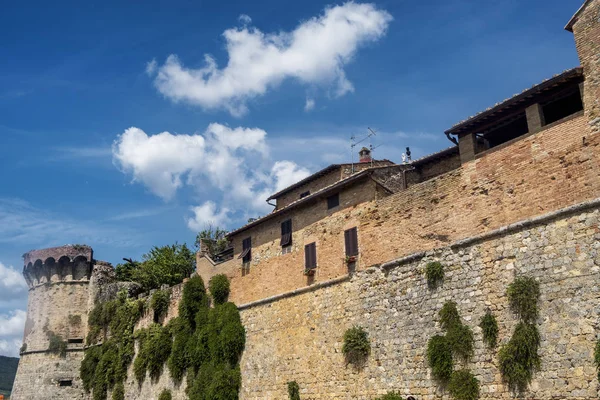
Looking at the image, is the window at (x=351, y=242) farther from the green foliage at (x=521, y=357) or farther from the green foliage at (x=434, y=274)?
the green foliage at (x=521, y=357)

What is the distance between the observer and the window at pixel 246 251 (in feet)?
90.3

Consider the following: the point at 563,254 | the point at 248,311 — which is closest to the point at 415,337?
the point at 563,254

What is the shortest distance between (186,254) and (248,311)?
52.4 ft

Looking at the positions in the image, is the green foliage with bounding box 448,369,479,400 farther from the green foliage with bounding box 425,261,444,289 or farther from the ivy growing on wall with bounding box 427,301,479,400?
the green foliage with bounding box 425,261,444,289

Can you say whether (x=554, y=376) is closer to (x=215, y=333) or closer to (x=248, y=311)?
(x=248, y=311)

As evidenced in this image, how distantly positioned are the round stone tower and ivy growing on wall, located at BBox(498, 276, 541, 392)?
30.0 metres

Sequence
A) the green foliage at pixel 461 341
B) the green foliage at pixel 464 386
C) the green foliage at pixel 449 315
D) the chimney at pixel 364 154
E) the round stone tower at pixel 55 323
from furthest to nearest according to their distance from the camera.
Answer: the round stone tower at pixel 55 323 < the chimney at pixel 364 154 < the green foliage at pixel 449 315 < the green foliage at pixel 461 341 < the green foliage at pixel 464 386

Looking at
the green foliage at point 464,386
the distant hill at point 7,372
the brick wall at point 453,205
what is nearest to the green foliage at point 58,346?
the brick wall at point 453,205

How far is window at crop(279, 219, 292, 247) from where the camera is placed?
2514 cm

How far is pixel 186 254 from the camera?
41562mm

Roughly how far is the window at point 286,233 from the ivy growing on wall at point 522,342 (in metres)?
11.1

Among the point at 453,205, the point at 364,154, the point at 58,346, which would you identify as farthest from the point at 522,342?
the point at 58,346

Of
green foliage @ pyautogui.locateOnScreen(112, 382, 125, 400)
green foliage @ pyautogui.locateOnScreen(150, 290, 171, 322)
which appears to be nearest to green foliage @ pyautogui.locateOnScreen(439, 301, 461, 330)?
green foliage @ pyautogui.locateOnScreen(150, 290, 171, 322)

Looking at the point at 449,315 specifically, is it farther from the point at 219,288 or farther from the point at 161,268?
the point at 161,268
